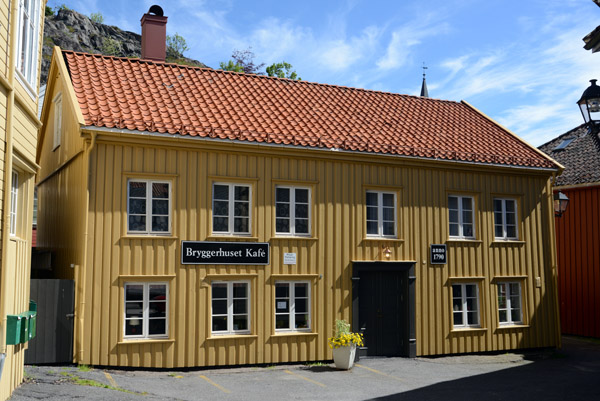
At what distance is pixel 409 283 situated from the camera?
16344mm

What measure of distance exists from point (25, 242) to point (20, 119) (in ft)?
6.74

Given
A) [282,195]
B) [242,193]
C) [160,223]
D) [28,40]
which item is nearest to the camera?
[28,40]

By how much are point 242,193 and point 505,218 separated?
26.0 feet

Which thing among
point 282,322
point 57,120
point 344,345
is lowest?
point 344,345

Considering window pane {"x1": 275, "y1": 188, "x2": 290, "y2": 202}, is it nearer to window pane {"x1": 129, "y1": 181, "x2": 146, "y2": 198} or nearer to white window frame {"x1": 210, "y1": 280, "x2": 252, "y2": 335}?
white window frame {"x1": 210, "y1": 280, "x2": 252, "y2": 335}

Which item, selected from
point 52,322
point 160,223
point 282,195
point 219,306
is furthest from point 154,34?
point 52,322

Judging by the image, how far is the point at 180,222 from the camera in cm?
1400

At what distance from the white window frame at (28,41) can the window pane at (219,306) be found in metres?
6.11

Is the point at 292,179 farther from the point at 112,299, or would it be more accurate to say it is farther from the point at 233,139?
the point at 112,299

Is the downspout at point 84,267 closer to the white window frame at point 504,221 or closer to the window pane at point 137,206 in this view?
the window pane at point 137,206

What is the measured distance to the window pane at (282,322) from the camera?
14938 millimetres

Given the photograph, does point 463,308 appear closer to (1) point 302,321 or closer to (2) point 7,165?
(1) point 302,321

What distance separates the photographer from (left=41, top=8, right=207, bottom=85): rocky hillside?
2408 inches

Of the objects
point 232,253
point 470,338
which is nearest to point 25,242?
point 232,253
